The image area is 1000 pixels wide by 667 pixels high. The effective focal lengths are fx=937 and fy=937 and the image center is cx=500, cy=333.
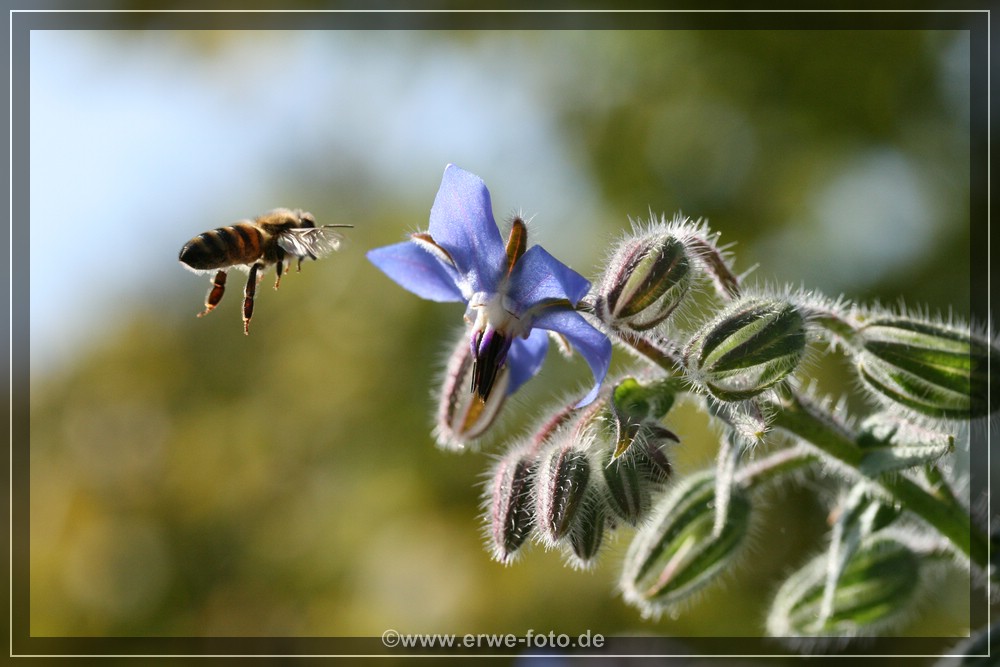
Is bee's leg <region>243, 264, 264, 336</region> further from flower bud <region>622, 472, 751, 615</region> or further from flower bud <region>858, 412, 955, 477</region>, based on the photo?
flower bud <region>858, 412, 955, 477</region>

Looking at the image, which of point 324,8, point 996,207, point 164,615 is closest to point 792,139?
point 996,207

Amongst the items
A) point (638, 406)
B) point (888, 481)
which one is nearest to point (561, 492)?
point (638, 406)

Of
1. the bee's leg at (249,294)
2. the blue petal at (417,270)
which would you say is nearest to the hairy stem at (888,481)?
the blue petal at (417,270)

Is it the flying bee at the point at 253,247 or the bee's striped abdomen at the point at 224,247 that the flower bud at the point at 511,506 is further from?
the bee's striped abdomen at the point at 224,247

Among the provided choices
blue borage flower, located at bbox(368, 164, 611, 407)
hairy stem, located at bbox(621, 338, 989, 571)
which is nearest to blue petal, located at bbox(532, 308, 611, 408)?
blue borage flower, located at bbox(368, 164, 611, 407)

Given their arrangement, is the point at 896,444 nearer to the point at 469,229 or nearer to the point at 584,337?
the point at 584,337

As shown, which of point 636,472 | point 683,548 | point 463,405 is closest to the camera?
point 636,472

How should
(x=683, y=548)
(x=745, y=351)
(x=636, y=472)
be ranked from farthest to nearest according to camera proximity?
(x=683, y=548), (x=636, y=472), (x=745, y=351)

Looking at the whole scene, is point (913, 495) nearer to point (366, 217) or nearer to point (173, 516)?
point (366, 217)
